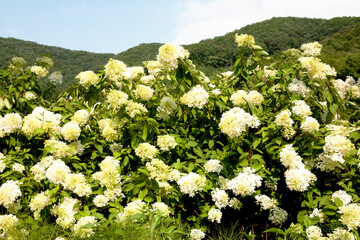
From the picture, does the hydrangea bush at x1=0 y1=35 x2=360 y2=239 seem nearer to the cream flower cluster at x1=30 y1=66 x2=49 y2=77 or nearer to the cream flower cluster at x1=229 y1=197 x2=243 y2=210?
the cream flower cluster at x1=229 y1=197 x2=243 y2=210

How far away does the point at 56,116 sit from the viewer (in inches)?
136

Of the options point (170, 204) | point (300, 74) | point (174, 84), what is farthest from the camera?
point (174, 84)

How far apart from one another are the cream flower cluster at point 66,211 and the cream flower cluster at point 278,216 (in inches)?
82.4

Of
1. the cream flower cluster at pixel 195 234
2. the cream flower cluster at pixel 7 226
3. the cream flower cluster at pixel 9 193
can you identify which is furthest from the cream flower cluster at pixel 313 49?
the cream flower cluster at pixel 7 226

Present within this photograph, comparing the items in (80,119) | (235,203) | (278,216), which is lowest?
(278,216)

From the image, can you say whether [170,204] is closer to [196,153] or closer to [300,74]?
[196,153]

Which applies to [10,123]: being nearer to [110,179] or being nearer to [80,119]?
[80,119]

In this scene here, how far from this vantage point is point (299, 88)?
3.41 meters

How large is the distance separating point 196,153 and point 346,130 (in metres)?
1.69

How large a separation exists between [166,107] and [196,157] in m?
0.70

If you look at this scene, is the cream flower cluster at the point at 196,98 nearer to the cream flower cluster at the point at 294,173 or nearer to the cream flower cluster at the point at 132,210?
the cream flower cluster at the point at 294,173

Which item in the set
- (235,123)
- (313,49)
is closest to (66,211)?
(235,123)

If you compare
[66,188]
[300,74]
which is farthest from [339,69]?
[66,188]

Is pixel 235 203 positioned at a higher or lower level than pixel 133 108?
lower
